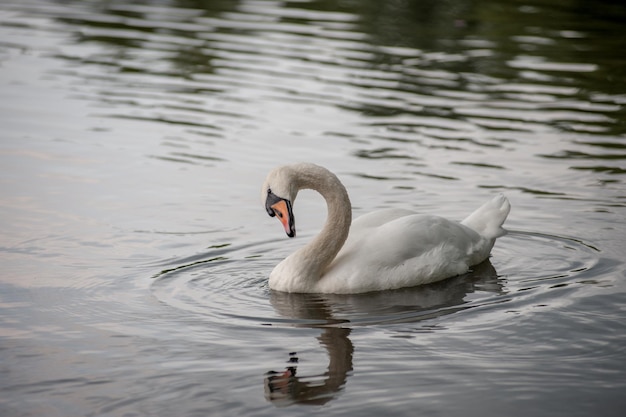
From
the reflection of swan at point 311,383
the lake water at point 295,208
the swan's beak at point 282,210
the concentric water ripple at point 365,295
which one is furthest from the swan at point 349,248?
the reflection of swan at point 311,383

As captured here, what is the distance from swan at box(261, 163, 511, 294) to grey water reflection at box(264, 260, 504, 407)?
0.10 metres

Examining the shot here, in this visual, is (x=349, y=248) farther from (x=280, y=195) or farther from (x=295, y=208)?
(x=295, y=208)

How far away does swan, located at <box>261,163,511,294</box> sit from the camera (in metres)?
9.37

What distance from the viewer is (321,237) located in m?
9.48

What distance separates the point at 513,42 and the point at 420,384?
16641mm

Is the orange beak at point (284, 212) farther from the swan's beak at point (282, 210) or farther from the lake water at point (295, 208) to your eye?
the lake water at point (295, 208)

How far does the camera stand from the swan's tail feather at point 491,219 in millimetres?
10430

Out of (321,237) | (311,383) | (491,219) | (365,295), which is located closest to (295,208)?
Result: (491,219)

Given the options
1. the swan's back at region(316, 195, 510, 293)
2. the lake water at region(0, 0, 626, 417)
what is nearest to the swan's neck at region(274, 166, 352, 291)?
the swan's back at region(316, 195, 510, 293)

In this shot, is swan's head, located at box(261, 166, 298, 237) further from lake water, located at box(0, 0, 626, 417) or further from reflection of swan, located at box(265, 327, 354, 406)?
reflection of swan, located at box(265, 327, 354, 406)

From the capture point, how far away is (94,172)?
13703 mm

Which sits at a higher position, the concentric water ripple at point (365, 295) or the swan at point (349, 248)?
the swan at point (349, 248)

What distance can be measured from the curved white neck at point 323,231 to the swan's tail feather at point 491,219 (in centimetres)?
150

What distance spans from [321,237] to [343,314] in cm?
90
